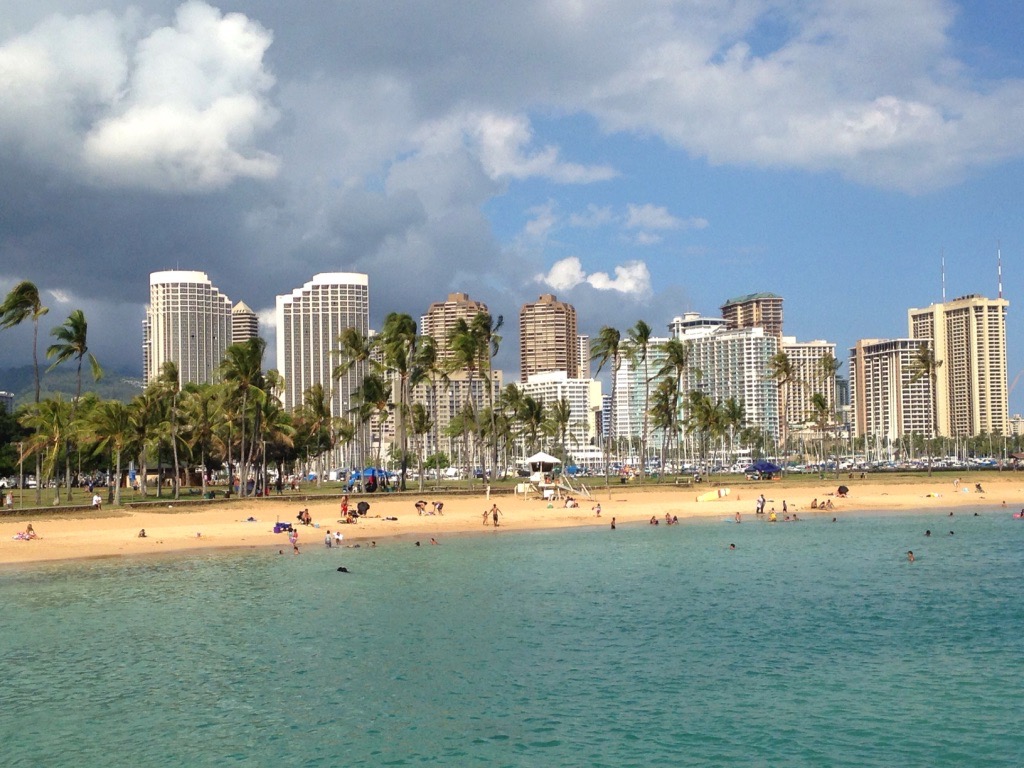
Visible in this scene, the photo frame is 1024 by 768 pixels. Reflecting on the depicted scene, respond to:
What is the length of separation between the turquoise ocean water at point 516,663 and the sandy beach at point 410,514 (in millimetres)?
6616

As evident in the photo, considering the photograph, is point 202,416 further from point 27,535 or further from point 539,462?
point 27,535

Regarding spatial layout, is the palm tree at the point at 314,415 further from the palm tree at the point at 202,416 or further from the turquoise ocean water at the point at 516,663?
the turquoise ocean water at the point at 516,663

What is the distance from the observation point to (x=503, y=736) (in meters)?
18.5

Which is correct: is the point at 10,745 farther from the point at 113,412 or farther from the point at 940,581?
the point at 113,412

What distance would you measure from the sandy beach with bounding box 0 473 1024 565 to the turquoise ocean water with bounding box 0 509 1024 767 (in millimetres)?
6616

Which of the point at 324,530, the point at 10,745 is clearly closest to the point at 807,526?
the point at 324,530

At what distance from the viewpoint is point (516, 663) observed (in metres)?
24.2

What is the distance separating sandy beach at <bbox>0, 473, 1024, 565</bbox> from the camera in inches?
1984

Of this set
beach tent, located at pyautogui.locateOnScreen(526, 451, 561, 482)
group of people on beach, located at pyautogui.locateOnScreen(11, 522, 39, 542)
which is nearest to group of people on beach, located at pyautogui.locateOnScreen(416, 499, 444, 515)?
beach tent, located at pyautogui.locateOnScreen(526, 451, 561, 482)

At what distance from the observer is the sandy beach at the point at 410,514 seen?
50381mm

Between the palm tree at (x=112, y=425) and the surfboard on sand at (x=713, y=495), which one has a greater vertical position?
the palm tree at (x=112, y=425)

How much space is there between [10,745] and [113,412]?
52.7m

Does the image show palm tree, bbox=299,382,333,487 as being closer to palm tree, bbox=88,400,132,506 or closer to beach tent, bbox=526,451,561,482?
beach tent, bbox=526,451,561,482

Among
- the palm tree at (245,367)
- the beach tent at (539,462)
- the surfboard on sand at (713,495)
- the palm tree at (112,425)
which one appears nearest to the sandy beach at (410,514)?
the surfboard on sand at (713,495)
